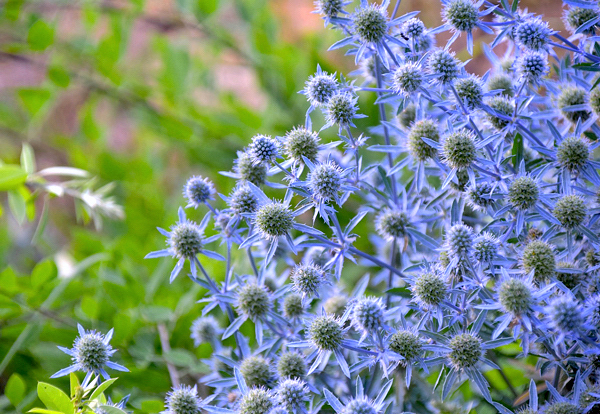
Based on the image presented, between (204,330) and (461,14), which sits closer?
(461,14)

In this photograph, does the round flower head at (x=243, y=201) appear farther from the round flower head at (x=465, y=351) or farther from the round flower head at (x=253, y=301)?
the round flower head at (x=465, y=351)

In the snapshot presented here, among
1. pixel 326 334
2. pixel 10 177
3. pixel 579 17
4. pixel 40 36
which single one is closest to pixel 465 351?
pixel 326 334

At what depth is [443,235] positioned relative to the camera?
0.73m

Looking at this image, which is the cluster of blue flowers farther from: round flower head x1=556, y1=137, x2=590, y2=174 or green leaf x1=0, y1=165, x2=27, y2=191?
green leaf x1=0, y1=165, x2=27, y2=191

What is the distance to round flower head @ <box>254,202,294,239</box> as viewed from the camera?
0.68 meters

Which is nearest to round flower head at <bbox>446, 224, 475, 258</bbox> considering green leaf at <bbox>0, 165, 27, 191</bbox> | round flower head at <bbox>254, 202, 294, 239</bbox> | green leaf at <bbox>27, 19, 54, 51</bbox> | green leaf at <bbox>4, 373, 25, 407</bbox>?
round flower head at <bbox>254, 202, 294, 239</bbox>

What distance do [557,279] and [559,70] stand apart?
33cm

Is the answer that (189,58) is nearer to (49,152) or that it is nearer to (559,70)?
(49,152)

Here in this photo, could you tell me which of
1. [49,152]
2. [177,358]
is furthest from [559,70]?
[49,152]

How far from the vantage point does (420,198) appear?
82cm

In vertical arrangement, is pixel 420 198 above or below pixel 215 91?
below

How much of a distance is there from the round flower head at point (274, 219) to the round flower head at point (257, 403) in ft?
0.66

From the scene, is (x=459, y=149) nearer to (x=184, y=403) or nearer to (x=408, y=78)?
(x=408, y=78)

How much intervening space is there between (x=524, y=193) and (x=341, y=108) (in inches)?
10.4
